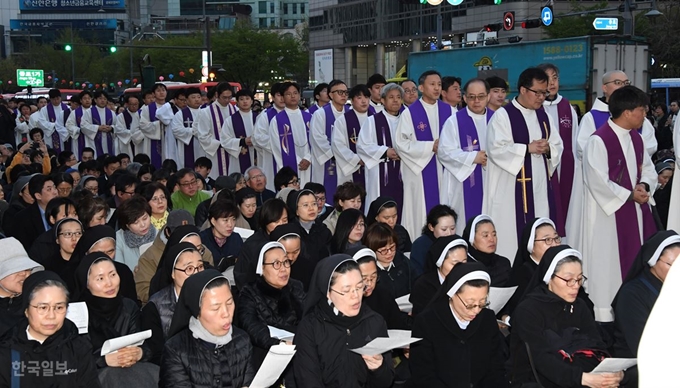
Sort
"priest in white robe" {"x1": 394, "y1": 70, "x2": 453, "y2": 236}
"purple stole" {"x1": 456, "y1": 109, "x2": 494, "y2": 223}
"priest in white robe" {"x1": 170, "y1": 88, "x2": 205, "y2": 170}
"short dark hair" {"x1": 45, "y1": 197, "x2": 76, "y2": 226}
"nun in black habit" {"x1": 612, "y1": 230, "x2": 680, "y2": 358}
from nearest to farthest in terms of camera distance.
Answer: "nun in black habit" {"x1": 612, "y1": 230, "x2": 680, "y2": 358}, "short dark hair" {"x1": 45, "y1": 197, "x2": 76, "y2": 226}, "purple stole" {"x1": 456, "y1": 109, "x2": 494, "y2": 223}, "priest in white robe" {"x1": 394, "y1": 70, "x2": 453, "y2": 236}, "priest in white robe" {"x1": 170, "y1": 88, "x2": 205, "y2": 170}

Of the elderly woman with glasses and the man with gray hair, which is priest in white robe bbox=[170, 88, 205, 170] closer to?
the man with gray hair

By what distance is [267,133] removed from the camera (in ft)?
48.2

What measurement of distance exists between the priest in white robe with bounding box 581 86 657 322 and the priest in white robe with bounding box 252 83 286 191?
6854 millimetres

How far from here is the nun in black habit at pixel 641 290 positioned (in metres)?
5.52

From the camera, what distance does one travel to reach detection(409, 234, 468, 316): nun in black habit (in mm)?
6656

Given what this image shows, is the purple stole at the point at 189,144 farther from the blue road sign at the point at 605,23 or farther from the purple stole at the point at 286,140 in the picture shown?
the blue road sign at the point at 605,23

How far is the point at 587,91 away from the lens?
75.0 ft

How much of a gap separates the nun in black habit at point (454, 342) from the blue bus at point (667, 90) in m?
29.6

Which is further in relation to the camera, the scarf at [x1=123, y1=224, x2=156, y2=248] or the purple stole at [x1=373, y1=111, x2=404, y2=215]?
the purple stole at [x1=373, y1=111, x2=404, y2=215]

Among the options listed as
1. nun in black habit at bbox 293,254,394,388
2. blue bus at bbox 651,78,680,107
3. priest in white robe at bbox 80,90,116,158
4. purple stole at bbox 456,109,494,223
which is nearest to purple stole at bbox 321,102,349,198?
purple stole at bbox 456,109,494,223

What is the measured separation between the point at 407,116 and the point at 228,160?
18.5 ft

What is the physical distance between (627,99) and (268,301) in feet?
12.4

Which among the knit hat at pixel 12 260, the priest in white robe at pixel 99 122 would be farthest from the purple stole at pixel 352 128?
the priest in white robe at pixel 99 122

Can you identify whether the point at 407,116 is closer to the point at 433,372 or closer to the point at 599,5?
the point at 433,372
